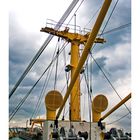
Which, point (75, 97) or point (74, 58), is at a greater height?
point (74, 58)

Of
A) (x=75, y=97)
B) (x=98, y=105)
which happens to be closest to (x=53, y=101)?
(x=98, y=105)

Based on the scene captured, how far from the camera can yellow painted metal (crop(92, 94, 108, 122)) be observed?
7.97 m

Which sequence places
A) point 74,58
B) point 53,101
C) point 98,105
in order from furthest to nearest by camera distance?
point 74,58, point 98,105, point 53,101

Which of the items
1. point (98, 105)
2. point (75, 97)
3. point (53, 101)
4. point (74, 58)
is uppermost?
point (74, 58)

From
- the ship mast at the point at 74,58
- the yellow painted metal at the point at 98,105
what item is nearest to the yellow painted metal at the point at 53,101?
the yellow painted metal at the point at 98,105

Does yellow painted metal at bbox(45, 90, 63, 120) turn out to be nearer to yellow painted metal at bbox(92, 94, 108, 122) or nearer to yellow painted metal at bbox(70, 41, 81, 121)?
yellow painted metal at bbox(92, 94, 108, 122)

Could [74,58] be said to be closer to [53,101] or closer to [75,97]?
[75,97]

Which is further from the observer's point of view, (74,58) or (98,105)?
(74,58)

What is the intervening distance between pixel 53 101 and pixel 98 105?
1622mm

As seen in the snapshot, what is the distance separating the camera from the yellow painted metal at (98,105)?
26.1ft

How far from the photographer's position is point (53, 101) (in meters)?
7.22

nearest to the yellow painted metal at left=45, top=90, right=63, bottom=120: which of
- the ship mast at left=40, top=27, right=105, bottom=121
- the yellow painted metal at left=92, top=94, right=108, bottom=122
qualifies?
the yellow painted metal at left=92, top=94, right=108, bottom=122
